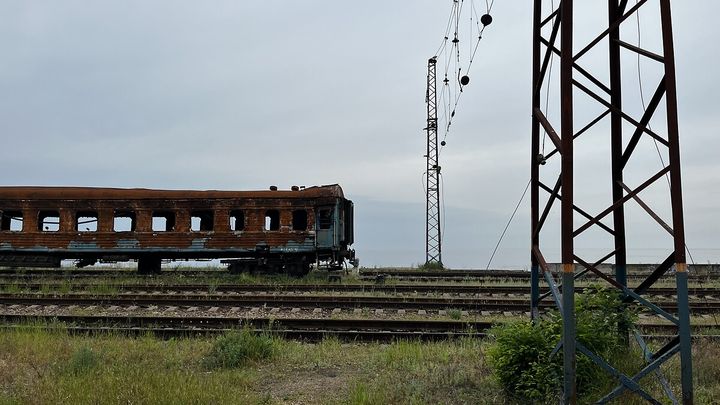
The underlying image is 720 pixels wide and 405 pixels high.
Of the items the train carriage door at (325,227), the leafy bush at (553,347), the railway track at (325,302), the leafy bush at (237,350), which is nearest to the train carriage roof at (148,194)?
the train carriage door at (325,227)

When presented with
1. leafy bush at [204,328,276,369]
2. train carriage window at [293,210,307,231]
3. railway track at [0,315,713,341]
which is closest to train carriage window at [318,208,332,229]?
train carriage window at [293,210,307,231]

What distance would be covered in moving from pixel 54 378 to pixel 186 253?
13208mm

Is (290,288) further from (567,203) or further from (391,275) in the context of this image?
(567,203)

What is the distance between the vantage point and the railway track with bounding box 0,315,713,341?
383 inches

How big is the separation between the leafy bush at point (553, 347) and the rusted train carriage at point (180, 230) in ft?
42.7

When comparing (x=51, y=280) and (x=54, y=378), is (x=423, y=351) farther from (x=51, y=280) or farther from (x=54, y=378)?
(x=51, y=280)

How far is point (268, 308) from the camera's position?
12906 millimetres

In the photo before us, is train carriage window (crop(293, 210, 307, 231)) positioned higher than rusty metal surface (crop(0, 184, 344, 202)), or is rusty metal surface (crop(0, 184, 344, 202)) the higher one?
rusty metal surface (crop(0, 184, 344, 202))

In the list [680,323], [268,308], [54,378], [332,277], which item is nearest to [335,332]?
[268,308]

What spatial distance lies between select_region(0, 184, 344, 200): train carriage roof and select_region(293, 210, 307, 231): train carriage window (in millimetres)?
846

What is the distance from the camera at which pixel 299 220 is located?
19750 millimetres

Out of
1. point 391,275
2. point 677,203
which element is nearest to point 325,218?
point 391,275

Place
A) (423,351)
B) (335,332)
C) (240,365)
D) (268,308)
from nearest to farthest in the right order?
(240,365) < (423,351) < (335,332) < (268,308)

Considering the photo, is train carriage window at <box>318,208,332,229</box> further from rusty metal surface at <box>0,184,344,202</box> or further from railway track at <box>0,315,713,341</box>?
railway track at <box>0,315,713,341</box>
